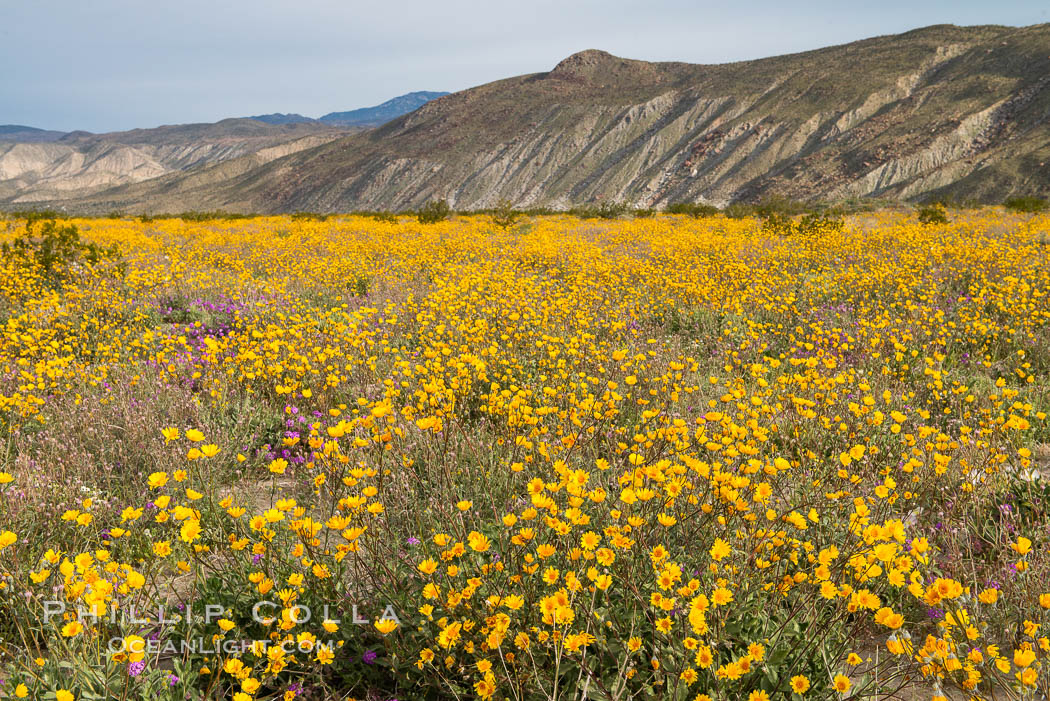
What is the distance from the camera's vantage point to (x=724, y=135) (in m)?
66.2

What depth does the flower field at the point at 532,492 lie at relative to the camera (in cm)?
185

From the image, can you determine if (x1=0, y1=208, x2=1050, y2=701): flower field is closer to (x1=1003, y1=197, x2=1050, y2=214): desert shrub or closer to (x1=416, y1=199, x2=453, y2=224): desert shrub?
(x1=416, y1=199, x2=453, y2=224): desert shrub

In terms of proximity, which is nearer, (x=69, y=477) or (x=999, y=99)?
(x=69, y=477)

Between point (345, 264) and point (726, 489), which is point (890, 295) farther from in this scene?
point (345, 264)

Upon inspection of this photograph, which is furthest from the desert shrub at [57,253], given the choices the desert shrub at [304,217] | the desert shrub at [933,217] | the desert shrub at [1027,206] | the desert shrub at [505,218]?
the desert shrub at [1027,206]

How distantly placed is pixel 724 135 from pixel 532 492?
73.7 m

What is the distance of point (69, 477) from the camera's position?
10.9 feet

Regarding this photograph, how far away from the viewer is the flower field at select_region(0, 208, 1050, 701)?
6.07ft

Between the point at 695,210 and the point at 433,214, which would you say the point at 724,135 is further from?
the point at 433,214

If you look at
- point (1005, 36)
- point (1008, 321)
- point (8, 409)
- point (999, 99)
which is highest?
point (1005, 36)

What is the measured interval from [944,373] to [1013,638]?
3260mm

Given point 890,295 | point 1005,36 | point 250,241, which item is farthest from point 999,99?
point 250,241

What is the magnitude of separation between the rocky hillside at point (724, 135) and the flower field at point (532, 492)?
50284 millimetres

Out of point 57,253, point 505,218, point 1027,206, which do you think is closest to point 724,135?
point 1027,206
